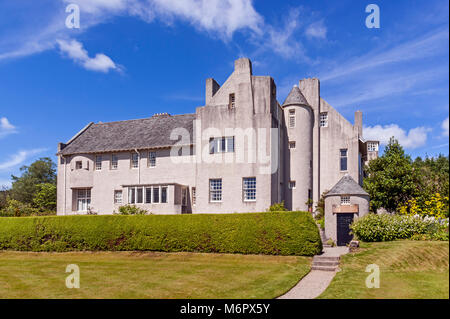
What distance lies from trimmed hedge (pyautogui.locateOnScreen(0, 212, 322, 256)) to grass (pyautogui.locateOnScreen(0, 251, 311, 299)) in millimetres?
702

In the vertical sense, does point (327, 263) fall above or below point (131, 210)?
below

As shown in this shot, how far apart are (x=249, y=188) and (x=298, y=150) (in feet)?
26.0

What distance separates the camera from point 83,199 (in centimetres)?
4184

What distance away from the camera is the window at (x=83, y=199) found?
41.6 meters

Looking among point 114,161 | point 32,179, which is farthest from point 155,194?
point 32,179

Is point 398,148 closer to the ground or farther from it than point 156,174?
farther from it

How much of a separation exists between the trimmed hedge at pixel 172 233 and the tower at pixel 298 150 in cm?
1182

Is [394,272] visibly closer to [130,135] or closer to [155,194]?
[155,194]

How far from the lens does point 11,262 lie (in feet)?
89.2
